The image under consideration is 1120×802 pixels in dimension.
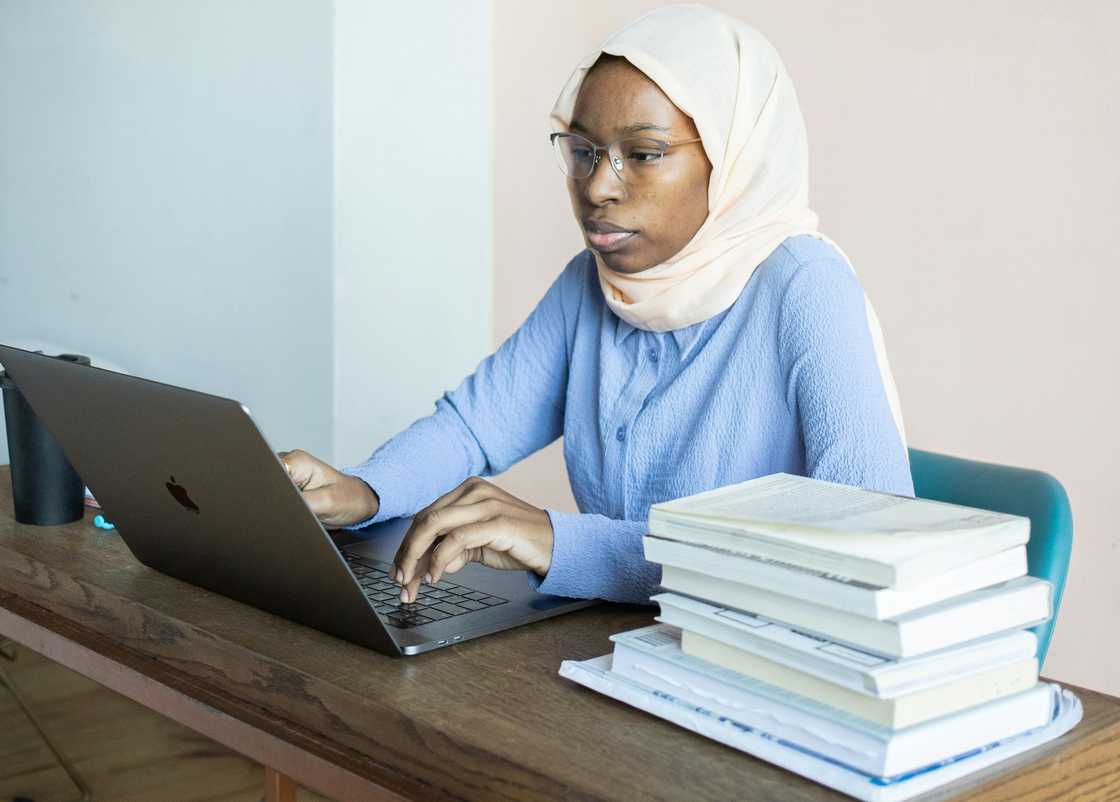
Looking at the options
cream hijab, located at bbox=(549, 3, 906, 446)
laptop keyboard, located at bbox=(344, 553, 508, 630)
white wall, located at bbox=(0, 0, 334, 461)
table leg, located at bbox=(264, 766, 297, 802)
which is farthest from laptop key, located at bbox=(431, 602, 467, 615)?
white wall, located at bbox=(0, 0, 334, 461)

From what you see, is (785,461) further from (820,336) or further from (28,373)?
(28,373)

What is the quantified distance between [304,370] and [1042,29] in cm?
171

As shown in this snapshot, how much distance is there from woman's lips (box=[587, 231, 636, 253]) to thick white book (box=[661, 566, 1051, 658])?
0.64m

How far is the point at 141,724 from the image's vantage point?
1209 millimetres

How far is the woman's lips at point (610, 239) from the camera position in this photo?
149cm

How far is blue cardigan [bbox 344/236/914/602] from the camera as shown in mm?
1294

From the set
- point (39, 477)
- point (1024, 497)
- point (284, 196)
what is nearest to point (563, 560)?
point (1024, 497)

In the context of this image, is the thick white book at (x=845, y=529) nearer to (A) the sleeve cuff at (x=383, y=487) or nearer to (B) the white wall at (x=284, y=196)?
(A) the sleeve cuff at (x=383, y=487)

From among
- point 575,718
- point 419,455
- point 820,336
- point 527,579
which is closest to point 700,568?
point 575,718

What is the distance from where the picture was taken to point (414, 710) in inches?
37.5

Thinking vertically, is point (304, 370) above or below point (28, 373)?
below

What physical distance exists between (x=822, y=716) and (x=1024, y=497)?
67 centimetres

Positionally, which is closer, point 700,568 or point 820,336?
point 700,568

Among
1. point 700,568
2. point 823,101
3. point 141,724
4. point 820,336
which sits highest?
point 823,101
